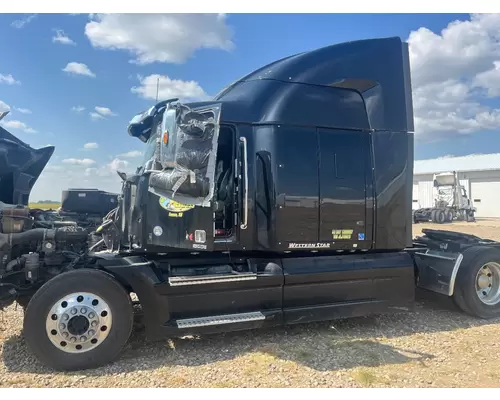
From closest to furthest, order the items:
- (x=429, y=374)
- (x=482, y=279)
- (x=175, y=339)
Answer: (x=429, y=374)
(x=175, y=339)
(x=482, y=279)

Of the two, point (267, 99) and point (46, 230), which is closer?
point (46, 230)

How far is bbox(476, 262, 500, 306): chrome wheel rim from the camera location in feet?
21.0

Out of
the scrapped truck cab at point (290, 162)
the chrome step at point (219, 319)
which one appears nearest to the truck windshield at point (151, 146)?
the scrapped truck cab at point (290, 162)

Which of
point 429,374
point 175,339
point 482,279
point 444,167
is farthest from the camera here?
point 444,167

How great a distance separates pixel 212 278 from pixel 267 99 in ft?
7.71

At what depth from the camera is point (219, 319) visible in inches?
191

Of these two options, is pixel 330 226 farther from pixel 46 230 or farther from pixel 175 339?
pixel 46 230

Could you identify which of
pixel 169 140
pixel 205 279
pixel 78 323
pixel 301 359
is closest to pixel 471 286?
pixel 301 359

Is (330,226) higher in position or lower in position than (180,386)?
higher

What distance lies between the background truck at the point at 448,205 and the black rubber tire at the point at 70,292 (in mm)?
28705

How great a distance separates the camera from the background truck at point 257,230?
4.51m

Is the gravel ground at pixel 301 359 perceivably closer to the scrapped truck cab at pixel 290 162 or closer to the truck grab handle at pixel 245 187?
the scrapped truck cab at pixel 290 162

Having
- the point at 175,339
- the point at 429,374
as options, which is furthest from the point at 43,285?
the point at 429,374

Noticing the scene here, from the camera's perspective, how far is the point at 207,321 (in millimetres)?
4762
